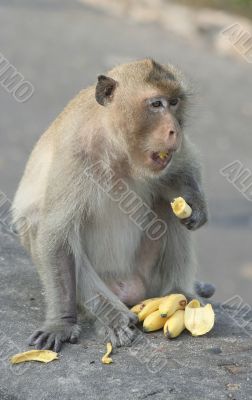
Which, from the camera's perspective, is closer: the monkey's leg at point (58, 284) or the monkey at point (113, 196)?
the monkey at point (113, 196)

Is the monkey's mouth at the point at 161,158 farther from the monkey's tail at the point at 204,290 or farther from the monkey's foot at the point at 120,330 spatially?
the monkey's tail at the point at 204,290

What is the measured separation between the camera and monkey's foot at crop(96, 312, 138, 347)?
5.64 meters

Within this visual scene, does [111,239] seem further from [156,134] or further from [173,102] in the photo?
[173,102]

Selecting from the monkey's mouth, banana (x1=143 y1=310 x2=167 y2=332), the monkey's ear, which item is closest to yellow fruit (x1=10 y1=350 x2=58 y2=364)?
banana (x1=143 y1=310 x2=167 y2=332)

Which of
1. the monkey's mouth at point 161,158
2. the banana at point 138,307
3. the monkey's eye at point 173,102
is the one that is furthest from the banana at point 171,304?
the monkey's eye at point 173,102

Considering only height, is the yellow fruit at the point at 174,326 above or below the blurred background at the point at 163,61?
below

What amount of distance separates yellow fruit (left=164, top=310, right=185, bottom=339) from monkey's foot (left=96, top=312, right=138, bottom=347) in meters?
0.21

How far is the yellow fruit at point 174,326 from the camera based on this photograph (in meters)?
5.66

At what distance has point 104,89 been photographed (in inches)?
224

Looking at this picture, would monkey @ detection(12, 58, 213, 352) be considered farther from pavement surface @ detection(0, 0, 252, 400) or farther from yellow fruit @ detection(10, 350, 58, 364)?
pavement surface @ detection(0, 0, 252, 400)

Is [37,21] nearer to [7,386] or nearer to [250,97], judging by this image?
[250,97]

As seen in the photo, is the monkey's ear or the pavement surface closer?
the pavement surface

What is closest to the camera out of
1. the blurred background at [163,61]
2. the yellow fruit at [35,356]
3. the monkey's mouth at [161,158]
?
the yellow fruit at [35,356]

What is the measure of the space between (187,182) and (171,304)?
2.74 ft
